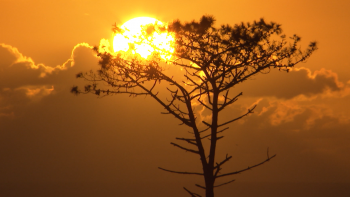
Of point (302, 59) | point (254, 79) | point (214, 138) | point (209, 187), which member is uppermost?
point (302, 59)

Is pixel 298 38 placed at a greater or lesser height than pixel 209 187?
greater

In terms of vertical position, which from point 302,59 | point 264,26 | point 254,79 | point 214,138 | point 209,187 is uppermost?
point 264,26

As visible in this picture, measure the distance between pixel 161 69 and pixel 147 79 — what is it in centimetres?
38

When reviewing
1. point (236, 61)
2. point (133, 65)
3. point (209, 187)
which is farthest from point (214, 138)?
point (133, 65)

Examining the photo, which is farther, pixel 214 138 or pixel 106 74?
pixel 106 74

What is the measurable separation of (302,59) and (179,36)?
9.05ft

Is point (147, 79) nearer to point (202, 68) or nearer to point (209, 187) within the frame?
point (202, 68)

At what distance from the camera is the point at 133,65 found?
9438mm

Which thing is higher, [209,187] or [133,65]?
[133,65]

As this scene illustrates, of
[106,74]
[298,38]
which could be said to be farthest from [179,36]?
[298,38]

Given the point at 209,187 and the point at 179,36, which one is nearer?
the point at 209,187

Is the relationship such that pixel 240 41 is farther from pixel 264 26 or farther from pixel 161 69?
pixel 161 69

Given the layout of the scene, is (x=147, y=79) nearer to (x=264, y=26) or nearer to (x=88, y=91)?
(x=88, y=91)

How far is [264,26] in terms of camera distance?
949 centimetres
